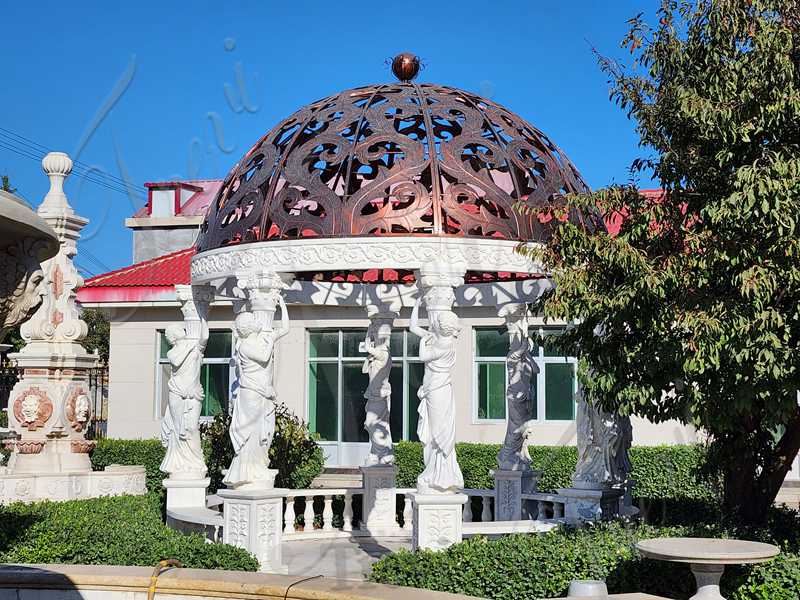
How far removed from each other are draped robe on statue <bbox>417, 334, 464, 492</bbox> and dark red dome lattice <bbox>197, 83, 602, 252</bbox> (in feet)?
4.51

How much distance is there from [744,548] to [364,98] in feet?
23.7

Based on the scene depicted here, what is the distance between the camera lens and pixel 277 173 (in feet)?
37.7

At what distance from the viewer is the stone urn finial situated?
15.4 meters

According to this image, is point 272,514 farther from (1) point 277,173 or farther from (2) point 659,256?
(2) point 659,256

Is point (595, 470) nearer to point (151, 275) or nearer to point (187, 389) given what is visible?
point (187, 389)

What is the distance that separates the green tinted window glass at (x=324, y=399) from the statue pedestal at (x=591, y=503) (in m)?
14.3

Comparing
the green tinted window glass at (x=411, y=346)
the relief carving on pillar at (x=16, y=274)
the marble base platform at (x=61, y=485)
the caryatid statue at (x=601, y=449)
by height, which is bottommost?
the marble base platform at (x=61, y=485)

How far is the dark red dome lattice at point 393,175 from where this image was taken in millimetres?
11039

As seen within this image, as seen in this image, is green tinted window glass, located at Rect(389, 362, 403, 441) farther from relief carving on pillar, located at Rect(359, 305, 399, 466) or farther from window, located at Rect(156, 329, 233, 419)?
relief carving on pillar, located at Rect(359, 305, 399, 466)

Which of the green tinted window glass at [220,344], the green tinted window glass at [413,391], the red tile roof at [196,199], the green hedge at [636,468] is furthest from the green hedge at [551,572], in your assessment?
the red tile roof at [196,199]

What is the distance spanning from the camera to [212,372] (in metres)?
26.3

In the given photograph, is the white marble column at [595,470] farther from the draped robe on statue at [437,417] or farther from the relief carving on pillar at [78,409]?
the relief carving on pillar at [78,409]

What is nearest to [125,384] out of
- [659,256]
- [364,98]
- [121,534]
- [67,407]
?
[67,407]

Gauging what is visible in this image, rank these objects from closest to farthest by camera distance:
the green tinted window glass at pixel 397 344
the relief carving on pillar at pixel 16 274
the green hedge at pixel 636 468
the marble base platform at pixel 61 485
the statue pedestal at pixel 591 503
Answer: the relief carving on pillar at pixel 16 274 → the statue pedestal at pixel 591 503 → the marble base platform at pixel 61 485 → the green hedge at pixel 636 468 → the green tinted window glass at pixel 397 344
